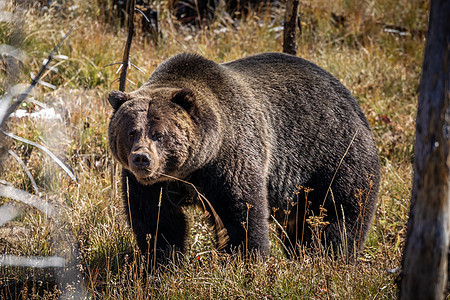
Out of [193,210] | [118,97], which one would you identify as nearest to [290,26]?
[193,210]

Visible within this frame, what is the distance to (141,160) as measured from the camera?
3514 mm

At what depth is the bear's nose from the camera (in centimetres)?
350

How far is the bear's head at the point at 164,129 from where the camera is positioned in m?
3.80

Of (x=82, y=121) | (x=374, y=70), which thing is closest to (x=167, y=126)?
(x=82, y=121)

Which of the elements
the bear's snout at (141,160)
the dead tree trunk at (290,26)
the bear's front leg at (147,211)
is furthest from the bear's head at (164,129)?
the dead tree trunk at (290,26)

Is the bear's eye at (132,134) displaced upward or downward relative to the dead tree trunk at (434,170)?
downward

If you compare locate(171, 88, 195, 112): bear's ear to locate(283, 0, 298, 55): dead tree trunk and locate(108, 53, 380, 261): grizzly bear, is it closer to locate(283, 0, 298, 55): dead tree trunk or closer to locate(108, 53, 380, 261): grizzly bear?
locate(108, 53, 380, 261): grizzly bear

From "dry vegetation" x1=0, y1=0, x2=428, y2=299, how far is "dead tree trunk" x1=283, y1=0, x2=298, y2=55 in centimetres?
172

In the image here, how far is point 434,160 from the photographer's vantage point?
2197mm

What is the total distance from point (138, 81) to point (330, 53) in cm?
383

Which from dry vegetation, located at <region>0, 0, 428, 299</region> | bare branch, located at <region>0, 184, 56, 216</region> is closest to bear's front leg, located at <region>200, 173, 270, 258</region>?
dry vegetation, located at <region>0, 0, 428, 299</region>

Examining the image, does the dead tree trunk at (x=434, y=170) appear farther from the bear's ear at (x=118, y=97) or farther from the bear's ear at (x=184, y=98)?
the bear's ear at (x=118, y=97)

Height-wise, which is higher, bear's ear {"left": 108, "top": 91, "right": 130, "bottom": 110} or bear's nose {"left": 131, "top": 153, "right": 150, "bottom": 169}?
bear's ear {"left": 108, "top": 91, "right": 130, "bottom": 110}

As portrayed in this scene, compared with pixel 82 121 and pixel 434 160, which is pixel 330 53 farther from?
pixel 434 160
